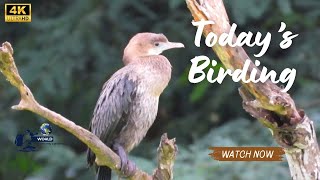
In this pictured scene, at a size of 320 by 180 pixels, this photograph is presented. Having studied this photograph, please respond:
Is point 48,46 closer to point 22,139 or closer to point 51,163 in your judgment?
point 51,163

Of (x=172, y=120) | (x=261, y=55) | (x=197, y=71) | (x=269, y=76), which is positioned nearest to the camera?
(x=269, y=76)

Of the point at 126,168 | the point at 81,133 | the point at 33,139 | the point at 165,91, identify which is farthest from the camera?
the point at 165,91

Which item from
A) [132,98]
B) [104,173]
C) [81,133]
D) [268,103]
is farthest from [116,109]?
[268,103]

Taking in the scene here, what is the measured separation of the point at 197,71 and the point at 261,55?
1.18 ft

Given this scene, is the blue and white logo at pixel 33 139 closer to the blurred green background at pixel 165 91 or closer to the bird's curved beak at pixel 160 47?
the blurred green background at pixel 165 91

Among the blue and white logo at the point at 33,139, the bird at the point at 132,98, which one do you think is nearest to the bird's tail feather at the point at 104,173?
the bird at the point at 132,98

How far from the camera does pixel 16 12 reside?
2.47m

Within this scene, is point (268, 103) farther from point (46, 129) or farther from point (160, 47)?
point (46, 129)

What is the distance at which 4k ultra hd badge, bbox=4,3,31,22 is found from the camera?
247 centimetres

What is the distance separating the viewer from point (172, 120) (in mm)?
2969

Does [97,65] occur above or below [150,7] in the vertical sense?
below

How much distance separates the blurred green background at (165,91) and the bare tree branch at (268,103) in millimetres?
712

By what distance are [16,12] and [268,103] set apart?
761 millimetres

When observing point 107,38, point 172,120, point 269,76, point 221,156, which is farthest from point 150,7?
point 269,76
